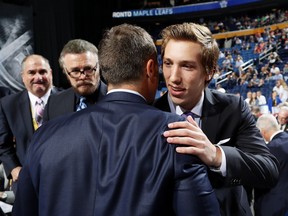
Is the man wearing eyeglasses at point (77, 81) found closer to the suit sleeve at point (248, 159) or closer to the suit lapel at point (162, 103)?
the suit lapel at point (162, 103)

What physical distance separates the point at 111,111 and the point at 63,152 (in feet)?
0.56

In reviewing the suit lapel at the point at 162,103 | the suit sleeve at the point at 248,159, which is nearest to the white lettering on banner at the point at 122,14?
the suit lapel at the point at 162,103

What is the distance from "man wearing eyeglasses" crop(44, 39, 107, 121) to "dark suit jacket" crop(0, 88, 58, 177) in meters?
0.43

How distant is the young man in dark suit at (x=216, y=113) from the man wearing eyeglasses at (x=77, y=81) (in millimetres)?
1139

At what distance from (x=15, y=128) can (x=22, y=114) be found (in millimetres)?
110

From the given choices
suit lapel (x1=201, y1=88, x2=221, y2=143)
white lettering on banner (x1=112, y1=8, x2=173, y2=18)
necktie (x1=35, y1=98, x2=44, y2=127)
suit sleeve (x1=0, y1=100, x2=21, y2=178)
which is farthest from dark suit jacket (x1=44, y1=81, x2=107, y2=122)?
white lettering on banner (x1=112, y1=8, x2=173, y2=18)

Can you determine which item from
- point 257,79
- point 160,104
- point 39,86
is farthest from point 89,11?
point 160,104

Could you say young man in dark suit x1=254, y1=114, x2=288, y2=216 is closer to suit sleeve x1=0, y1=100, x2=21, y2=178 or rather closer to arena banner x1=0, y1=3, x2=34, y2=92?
suit sleeve x1=0, y1=100, x2=21, y2=178

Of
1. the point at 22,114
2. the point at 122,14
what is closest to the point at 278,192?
the point at 22,114

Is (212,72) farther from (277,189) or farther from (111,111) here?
(277,189)

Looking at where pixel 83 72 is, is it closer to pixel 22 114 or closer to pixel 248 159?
pixel 22 114

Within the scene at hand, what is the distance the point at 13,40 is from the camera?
1202 centimetres

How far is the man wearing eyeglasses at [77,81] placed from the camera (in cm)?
267

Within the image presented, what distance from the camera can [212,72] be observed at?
1.53 metres
